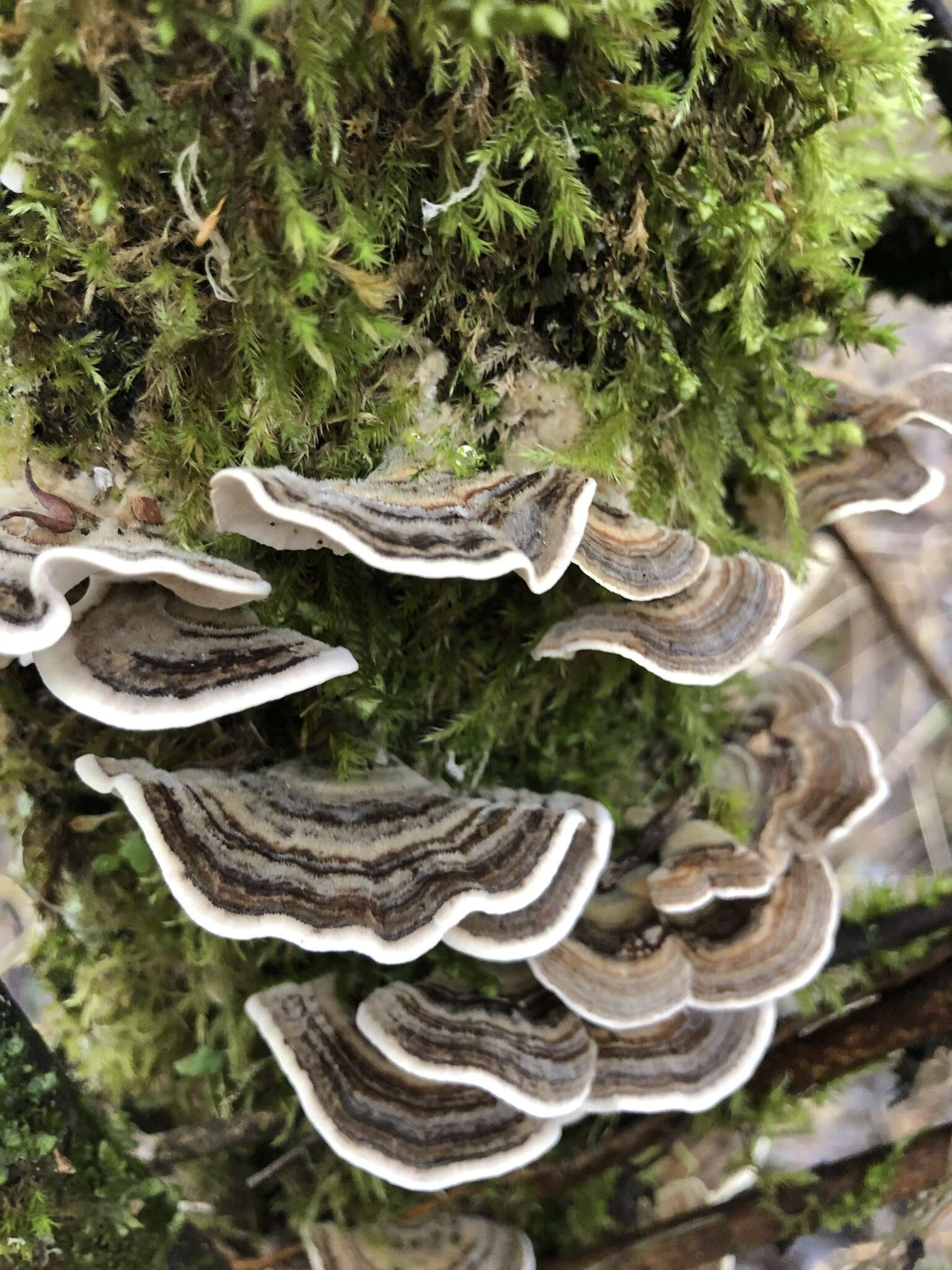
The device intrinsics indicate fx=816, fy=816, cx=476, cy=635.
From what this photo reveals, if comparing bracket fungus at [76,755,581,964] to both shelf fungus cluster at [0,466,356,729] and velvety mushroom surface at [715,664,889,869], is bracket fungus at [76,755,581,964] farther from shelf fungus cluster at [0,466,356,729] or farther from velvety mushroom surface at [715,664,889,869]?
velvety mushroom surface at [715,664,889,869]

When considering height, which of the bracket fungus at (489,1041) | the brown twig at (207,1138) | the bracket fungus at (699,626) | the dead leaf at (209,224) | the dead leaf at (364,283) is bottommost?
the brown twig at (207,1138)

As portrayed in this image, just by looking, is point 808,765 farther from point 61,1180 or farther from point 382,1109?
point 61,1180

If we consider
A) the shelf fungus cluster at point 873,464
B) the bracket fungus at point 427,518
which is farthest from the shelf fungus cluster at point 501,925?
the shelf fungus cluster at point 873,464

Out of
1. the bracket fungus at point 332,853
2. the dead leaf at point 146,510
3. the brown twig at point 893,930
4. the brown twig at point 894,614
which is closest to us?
the bracket fungus at point 332,853

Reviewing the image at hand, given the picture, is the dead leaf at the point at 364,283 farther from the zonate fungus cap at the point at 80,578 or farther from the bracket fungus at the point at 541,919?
the bracket fungus at the point at 541,919

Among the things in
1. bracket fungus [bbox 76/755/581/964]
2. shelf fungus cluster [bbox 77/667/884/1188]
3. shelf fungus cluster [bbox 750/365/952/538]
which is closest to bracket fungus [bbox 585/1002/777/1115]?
shelf fungus cluster [bbox 77/667/884/1188]

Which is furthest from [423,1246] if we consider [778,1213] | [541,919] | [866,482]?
[866,482]
